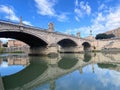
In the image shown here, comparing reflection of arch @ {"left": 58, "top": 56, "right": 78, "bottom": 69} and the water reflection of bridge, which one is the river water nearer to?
reflection of arch @ {"left": 58, "top": 56, "right": 78, "bottom": 69}

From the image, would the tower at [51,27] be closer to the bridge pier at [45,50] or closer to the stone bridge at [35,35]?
the stone bridge at [35,35]

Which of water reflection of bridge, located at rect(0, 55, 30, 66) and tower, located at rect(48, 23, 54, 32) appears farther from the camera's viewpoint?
tower, located at rect(48, 23, 54, 32)

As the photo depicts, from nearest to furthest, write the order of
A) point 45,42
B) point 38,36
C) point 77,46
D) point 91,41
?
point 38,36, point 45,42, point 77,46, point 91,41

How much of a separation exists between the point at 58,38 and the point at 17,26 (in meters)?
15.9

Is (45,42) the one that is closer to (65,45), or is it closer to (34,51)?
(34,51)

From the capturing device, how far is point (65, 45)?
2271 inches

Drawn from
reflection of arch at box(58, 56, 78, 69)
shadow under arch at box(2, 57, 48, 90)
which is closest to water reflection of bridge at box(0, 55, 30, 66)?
reflection of arch at box(58, 56, 78, 69)

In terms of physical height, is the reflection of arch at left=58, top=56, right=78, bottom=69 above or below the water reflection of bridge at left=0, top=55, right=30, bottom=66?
below

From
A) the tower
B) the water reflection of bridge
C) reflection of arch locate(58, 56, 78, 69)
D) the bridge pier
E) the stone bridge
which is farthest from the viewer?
the tower

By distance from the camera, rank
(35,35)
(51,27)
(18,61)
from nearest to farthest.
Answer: (18,61), (35,35), (51,27)

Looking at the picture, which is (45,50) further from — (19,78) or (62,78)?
(62,78)

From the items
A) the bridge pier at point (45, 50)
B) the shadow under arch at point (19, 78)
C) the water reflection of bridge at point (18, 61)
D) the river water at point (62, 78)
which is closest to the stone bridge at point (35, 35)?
the bridge pier at point (45, 50)

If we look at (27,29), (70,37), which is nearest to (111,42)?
(70,37)

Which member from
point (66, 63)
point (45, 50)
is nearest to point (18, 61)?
point (45, 50)
